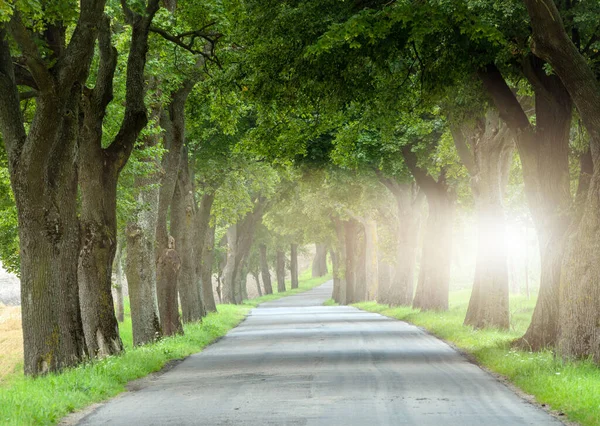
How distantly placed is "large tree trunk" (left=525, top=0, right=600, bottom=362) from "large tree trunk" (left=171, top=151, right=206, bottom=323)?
56.4 feet

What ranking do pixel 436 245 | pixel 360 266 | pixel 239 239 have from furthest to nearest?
pixel 239 239, pixel 360 266, pixel 436 245

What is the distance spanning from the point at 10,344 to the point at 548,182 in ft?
85.1

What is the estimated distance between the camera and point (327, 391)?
14.1 m

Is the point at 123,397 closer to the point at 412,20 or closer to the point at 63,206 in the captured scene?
the point at 63,206

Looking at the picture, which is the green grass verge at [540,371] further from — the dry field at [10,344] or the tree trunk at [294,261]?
the tree trunk at [294,261]

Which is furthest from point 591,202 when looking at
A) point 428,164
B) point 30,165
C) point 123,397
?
point 428,164

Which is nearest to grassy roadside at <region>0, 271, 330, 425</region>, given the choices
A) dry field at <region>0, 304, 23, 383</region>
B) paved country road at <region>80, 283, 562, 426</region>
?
paved country road at <region>80, 283, 562, 426</region>

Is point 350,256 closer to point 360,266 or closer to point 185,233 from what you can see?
point 360,266

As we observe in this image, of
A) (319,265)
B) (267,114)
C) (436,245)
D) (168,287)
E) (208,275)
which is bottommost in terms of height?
(168,287)

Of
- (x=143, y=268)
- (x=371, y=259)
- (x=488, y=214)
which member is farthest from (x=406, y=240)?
(x=143, y=268)

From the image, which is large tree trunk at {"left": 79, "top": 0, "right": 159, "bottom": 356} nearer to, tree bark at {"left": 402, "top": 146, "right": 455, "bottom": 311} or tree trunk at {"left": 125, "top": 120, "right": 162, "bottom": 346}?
tree trunk at {"left": 125, "top": 120, "right": 162, "bottom": 346}

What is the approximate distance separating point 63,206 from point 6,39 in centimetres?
297

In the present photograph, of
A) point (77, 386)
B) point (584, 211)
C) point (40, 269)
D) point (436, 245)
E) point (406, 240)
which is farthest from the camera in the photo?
point (406, 240)

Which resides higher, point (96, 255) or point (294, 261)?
point (294, 261)
